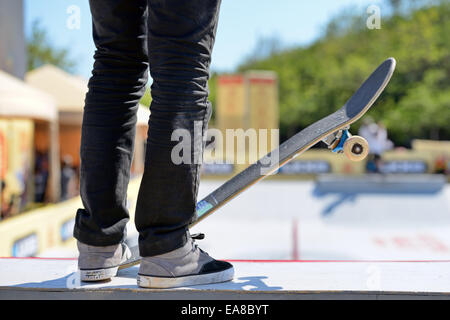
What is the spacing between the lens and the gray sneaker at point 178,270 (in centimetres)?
112

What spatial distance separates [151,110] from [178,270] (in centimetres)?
38

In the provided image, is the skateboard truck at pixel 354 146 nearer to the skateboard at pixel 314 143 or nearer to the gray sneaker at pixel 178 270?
the skateboard at pixel 314 143

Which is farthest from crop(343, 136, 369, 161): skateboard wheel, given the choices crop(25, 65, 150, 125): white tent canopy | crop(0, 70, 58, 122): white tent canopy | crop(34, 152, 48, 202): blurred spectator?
crop(34, 152, 48, 202): blurred spectator

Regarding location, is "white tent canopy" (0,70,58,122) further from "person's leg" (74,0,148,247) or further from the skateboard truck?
the skateboard truck

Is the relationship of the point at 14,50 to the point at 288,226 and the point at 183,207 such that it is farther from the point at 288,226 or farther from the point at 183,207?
the point at 183,207

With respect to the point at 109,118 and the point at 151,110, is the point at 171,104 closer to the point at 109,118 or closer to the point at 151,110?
the point at 151,110

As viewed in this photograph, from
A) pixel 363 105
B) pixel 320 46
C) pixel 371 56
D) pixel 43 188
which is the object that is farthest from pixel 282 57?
pixel 363 105

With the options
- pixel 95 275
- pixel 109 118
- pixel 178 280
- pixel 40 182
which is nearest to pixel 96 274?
pixel 95 275

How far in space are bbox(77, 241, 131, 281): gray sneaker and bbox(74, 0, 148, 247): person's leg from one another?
17mm

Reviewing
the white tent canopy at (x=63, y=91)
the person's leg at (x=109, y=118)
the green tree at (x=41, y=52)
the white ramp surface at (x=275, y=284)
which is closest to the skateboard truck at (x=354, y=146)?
the white ramp surface at (x=275, y=284)

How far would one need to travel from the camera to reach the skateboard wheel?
1338 millimetres

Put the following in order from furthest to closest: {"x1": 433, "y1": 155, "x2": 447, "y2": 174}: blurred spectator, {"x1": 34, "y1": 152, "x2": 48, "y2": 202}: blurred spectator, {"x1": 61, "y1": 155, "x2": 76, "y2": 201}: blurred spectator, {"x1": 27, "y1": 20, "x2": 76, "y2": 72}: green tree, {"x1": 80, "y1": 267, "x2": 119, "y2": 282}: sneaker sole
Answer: {"x1": 27, "y1": 20, "x2": 76, "y2": 72}: green tree → {"x1": 433, "y1": 155, "x2": 447, "y2": 174}: blurred spectator → {"x1": 61, "y1": 155, "x2": 76, "y2": 201}: blurred spectator → {"x1": 34, "y1": 152, "x2": 48, "y2": 202}: blurred spectator → {"x1": 80, "y1": 267, "x2": 119, "y2": 282}: sneaker sole

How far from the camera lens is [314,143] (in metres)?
1.35

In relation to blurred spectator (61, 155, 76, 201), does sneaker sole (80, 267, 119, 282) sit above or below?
below
